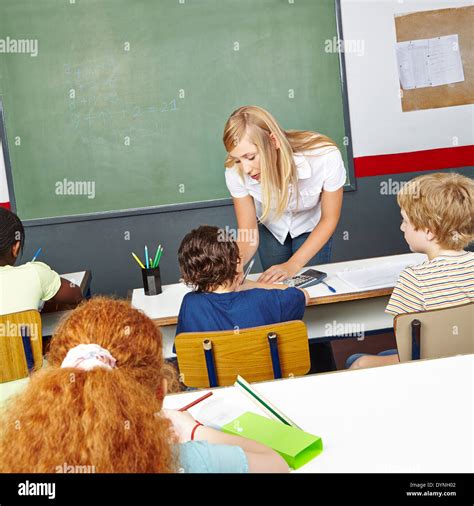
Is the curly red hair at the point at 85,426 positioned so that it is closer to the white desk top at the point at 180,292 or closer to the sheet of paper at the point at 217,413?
the sheet of paper at the point at 217,413

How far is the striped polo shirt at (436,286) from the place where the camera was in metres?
2.06

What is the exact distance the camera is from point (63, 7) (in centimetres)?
405

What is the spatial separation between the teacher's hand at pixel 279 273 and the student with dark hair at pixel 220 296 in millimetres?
368

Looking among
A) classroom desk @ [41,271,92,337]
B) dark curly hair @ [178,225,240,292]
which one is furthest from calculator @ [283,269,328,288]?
classroom desk @ [41,271,92,337]

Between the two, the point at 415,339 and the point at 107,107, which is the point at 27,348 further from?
the point at 107,107

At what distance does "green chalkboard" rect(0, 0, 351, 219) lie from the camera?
13.5 ft

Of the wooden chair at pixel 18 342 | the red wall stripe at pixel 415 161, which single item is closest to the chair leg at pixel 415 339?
the wooden chair at pixel 18 342

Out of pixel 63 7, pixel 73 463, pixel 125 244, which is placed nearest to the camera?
pixel 73 463

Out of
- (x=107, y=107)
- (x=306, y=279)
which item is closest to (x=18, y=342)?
(x=306, y=279)

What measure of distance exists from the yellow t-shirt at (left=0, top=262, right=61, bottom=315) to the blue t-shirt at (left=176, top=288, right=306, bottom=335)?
2.02 feet

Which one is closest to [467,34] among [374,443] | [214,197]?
[214,197]

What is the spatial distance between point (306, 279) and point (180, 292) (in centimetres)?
55
